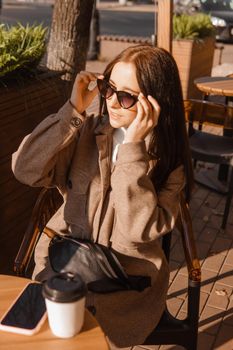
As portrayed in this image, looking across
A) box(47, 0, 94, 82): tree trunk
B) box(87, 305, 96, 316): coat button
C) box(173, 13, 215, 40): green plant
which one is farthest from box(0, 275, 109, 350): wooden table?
box(173, 13, 215, 40): green plant

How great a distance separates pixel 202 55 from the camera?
8023mm

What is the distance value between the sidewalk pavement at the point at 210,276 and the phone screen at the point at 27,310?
1322 mm

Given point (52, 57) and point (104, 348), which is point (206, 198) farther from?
point (104, 348)

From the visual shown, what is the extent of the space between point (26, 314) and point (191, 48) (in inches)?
261

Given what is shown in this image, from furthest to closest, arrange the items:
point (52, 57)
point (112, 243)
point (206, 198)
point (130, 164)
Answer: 1. point (206, 198)
2. point (52, 57)
3. point (112, 243)
4. point (130, 164)

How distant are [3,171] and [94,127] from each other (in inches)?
33.0

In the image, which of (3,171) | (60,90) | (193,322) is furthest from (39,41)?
(193,322)

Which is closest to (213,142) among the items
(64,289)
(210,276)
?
(210,276)

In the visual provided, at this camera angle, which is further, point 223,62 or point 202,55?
point 223,62

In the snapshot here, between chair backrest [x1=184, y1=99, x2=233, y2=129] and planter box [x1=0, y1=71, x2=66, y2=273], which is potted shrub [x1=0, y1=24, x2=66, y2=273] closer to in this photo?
planter box [x1=0, y1=71, x2=66, y2=273]

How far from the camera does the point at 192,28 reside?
25.8 ft

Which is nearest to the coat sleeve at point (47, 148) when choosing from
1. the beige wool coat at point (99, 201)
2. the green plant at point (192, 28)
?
the beige wool coat at point (99, 201)

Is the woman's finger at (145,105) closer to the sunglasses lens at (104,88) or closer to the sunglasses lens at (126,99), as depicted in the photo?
the sunglasses lens at (126,99)

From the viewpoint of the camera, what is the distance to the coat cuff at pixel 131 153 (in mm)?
A: 1775
